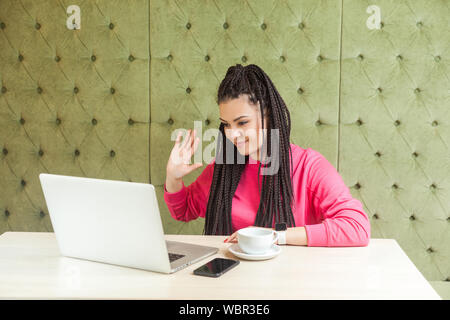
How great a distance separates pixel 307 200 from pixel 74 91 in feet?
4.19

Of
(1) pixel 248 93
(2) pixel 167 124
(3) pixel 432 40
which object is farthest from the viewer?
(2) pixel 167 124

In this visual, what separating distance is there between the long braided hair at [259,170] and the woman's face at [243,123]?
0.8 inches

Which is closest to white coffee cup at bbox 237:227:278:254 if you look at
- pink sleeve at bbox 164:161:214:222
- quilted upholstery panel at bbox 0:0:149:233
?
pink sleeve at bbox 164:161:214:222

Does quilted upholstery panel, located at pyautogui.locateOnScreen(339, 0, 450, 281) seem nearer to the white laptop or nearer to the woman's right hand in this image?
the woman's right hand

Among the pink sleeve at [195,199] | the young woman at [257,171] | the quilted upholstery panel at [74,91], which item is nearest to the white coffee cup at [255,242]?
the young woman at [257,171]

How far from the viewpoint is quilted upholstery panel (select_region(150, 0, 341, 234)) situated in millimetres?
1932

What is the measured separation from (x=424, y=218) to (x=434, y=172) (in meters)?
0.22

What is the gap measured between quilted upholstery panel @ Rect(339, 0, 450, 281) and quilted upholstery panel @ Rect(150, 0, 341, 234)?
0.08 m

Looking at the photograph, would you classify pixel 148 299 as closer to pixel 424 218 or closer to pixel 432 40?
pixel 424 218

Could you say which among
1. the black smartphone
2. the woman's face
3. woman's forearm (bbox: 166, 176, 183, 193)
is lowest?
the black smartphone

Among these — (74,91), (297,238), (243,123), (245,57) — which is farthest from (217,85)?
(297,238)

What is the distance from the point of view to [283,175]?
5.10ft
